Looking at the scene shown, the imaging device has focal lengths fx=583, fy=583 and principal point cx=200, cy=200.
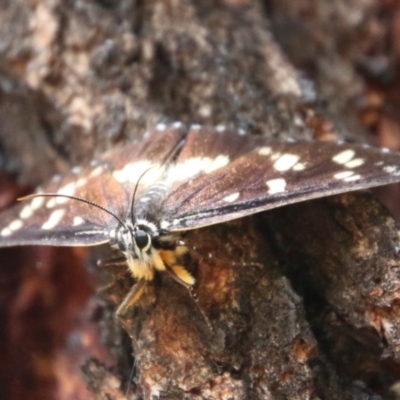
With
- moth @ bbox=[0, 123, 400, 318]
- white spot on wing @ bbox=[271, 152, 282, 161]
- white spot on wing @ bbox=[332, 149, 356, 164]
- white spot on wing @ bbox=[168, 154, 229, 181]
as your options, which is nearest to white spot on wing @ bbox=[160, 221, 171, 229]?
moth @ bbox=[0, 123, 400, 318]

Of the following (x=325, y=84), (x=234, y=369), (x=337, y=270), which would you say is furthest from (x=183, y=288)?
(x=325, y=84)

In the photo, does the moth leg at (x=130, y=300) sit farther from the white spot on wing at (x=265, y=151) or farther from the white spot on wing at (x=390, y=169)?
the white spot on wing at (x=390, y=169)

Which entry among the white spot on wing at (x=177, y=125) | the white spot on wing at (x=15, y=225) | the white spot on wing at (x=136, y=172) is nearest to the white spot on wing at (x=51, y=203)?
the white spot on wing at (x=15, y=225)

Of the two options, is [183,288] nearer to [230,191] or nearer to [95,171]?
[230,191]

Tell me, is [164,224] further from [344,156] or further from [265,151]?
[344,156]

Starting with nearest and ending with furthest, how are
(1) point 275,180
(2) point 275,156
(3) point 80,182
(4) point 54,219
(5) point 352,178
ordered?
(5) point 352,178
(1) point 275,180
(2) point 275,156
(4) point 54,219
(3) point 80,182

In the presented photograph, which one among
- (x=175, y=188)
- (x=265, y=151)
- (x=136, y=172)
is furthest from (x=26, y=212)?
(x=265, y=151)
